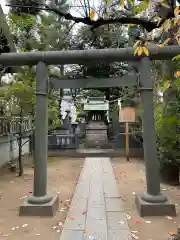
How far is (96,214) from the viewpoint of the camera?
3.97 m

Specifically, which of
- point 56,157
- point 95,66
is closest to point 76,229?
point 95,66

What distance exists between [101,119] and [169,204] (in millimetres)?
12842

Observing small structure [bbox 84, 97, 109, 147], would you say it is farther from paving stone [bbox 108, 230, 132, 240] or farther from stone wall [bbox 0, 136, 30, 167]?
paving stone [bbox 108, 230, 132, 240]

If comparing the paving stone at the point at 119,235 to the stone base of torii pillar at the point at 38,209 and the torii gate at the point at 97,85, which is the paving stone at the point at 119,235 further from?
the stone base of torii pillar at the point at 38,209

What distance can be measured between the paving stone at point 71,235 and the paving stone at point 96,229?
8 centimetres

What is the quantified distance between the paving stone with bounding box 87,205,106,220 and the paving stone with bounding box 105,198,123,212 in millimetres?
128

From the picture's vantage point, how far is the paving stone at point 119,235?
3.15 m

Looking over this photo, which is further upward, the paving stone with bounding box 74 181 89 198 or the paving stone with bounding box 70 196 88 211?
the paving stone with bounding box 70 196 88 211

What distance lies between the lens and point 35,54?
4.36m

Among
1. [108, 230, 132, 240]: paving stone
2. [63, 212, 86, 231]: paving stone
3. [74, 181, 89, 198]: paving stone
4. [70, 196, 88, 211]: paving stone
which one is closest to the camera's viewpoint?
[108, 230, 132, 240]: paving stone

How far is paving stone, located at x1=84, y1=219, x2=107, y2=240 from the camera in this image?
10.4 feet

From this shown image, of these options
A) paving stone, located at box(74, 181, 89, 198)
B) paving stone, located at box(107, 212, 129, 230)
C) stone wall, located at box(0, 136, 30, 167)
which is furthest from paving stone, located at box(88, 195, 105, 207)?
stone wall, located at box(0, 136, 30, 167)

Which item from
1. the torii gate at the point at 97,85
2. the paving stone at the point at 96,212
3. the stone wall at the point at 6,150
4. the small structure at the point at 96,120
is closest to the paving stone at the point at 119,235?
the paving stone at the point at 96,212

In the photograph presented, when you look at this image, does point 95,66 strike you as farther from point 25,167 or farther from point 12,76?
point 25,167
